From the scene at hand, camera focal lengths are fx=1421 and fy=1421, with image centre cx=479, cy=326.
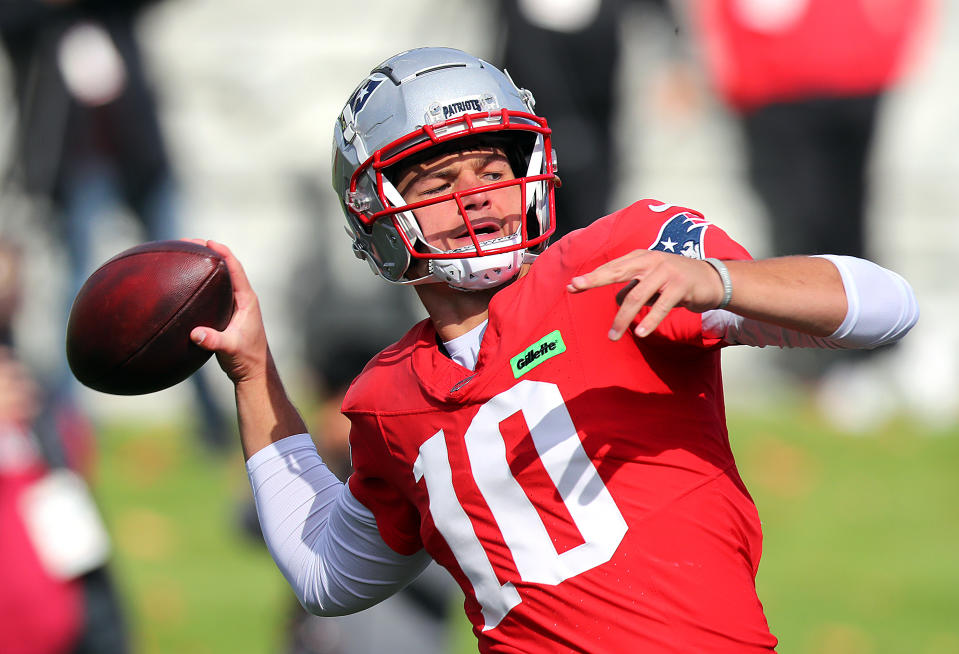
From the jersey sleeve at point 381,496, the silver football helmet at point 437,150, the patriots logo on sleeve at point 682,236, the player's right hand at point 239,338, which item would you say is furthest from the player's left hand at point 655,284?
the player's right hand at point 239,338

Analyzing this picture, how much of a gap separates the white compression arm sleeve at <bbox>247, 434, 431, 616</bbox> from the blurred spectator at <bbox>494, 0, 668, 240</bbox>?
491 cm

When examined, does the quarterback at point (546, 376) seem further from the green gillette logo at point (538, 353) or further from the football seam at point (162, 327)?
the football seam at point (162, 327)

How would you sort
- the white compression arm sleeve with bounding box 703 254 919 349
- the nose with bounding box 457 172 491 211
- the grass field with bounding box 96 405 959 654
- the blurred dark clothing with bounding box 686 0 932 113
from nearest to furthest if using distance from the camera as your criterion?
1. the white compression arm sleeve with bounding box 703 254 919 349
2. the nose with bounding box 457 172 491 211
3. the grass field with bounding box 96 405 959 654
4. the blurred dark clothing with bounding box 686 0 932 113

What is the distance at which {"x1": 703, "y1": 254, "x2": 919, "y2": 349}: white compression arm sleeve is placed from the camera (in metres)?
2.22

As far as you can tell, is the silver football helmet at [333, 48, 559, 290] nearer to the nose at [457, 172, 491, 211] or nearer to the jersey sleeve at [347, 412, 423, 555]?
the nose at [457, 172, 491, 211]

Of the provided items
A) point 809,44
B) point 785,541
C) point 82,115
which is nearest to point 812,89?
point 809,44

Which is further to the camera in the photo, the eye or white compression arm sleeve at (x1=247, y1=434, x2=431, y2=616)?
white compression arm sleeve at (x1=247, y1=434, x2=431, y2=616)

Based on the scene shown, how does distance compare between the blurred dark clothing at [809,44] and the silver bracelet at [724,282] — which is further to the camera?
the blurred dark clothing at [809,44]

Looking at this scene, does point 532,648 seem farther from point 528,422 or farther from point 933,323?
point 933,323

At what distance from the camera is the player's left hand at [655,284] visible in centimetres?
208

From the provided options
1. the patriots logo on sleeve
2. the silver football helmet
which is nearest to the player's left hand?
the patriots logo on sleeve

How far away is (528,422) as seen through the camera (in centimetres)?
243

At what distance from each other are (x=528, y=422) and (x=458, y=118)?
23.1 inches

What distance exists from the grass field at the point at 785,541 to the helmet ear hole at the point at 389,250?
2.76 m
